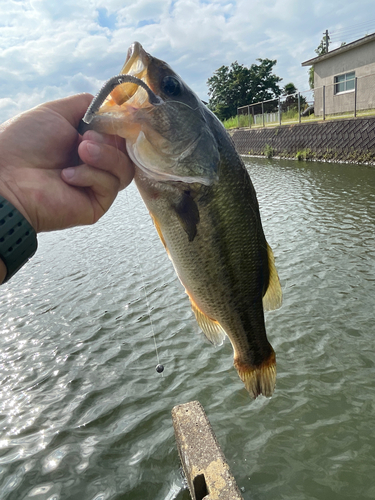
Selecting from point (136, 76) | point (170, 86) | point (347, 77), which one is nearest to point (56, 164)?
point (136, 76)

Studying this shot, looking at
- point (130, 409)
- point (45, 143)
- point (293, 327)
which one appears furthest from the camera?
point (293, 327)

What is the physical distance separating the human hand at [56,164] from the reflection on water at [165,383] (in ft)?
10.4

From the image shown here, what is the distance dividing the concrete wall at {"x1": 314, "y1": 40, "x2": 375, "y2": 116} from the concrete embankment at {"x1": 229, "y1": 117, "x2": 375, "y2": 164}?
12.0ft

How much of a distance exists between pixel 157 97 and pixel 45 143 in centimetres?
73

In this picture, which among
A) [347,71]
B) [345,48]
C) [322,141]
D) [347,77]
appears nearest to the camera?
[322,141]

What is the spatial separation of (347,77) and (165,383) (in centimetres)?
2850

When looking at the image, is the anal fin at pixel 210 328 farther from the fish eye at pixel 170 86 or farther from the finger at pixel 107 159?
the fish eye at pixel 170 86

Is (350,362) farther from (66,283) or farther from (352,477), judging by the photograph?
(66,283)

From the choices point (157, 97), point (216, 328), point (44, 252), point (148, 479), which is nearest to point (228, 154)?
point (157, 97)

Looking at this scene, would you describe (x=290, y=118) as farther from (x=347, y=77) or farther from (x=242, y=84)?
(x=242, y=84)

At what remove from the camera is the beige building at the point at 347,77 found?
23.1 meters

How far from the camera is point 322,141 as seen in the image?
72.8ft

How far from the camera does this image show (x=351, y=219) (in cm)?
1078

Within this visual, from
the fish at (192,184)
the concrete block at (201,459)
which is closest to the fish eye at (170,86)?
the fish at (192,184)
